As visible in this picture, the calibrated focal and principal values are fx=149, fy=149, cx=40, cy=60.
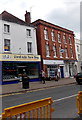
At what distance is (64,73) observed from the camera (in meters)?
30.8

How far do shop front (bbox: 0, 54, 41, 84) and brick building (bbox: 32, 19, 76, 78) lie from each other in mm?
1830

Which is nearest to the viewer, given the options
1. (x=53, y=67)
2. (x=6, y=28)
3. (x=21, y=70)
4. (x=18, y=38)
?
(x=6, y=28)

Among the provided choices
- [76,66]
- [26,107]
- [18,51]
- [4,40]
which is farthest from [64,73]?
[26,107]

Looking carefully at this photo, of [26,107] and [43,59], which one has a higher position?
[43,59]

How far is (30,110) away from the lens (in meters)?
3.63

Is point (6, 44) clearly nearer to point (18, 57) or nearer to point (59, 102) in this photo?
point (18, 57)

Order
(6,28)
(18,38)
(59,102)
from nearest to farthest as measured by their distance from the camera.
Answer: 1. (59,102)
2. (6,28)
3. (18,38)

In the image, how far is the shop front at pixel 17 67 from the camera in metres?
20.8

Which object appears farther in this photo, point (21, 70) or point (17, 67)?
point (21, 70)

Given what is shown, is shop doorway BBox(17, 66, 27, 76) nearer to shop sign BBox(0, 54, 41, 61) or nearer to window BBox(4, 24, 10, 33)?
shop sign BBox(0, 54, 41, 61)

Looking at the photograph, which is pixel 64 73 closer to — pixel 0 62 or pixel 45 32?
pixel 45 32

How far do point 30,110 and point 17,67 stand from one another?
1919 cm

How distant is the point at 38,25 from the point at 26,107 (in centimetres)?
2476

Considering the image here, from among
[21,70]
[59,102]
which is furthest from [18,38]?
[59,102]
